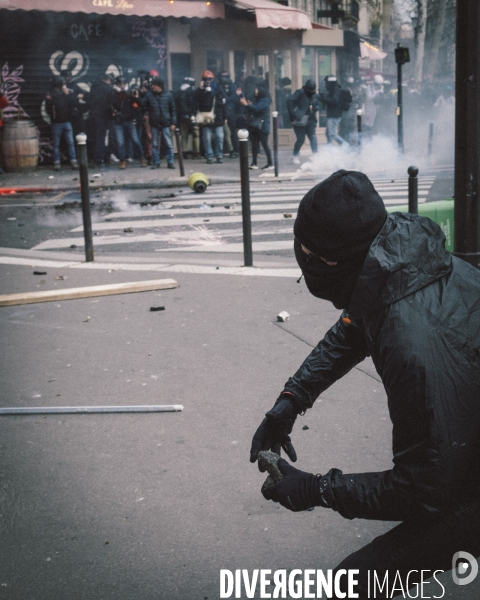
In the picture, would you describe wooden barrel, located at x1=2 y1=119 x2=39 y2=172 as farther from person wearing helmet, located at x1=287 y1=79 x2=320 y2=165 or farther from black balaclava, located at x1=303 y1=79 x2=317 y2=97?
black balaclava, located at x1=303 y1=79 x2=317 y2=97

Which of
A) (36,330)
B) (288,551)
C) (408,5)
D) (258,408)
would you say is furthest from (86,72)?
(408,5)

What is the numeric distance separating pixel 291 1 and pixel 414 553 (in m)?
30.1

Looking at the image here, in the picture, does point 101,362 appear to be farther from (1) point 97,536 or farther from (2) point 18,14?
(2) point 18,14

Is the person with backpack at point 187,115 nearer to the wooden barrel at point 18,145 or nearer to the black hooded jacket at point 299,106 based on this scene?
the black hooded jacket at point 299,106

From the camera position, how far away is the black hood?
5.87 ft

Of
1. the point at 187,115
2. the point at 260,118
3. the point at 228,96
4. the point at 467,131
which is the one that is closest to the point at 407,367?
the point at 467,131

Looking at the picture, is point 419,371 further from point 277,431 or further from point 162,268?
point 162,268

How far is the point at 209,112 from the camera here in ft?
59.0

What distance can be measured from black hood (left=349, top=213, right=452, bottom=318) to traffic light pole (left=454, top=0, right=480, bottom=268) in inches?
153

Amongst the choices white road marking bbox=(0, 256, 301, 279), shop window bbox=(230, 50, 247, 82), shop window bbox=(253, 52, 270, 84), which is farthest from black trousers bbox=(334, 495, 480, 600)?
shop window bbox=(253, 52, 270, 84)

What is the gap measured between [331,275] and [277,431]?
633mm

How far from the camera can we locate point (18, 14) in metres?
18.9

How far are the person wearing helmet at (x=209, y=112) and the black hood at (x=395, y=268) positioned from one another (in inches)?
653

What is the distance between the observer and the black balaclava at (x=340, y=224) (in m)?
1.83
